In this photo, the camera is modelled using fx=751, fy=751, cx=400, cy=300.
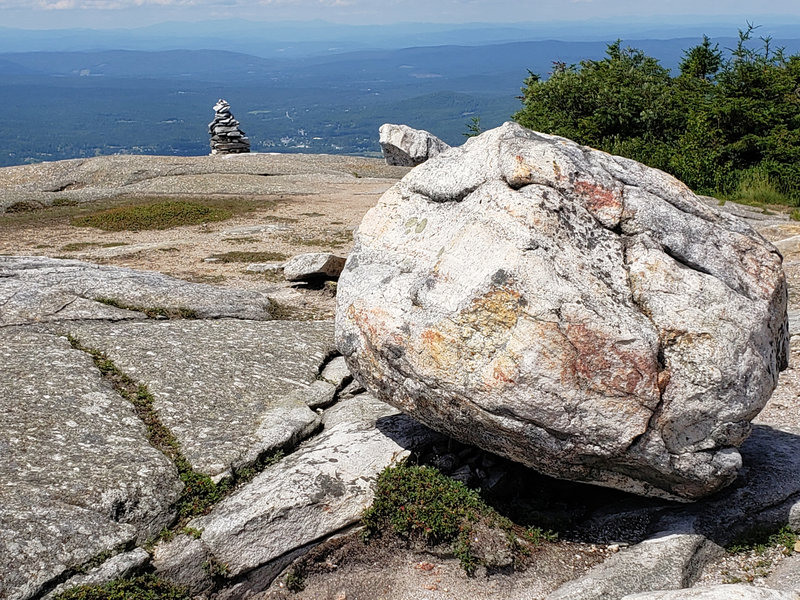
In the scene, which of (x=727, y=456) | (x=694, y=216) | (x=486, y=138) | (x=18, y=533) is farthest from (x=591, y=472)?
(x=18, y=533)

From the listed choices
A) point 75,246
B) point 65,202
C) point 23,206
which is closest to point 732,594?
point 75,246

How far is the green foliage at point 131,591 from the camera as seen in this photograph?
315 inches

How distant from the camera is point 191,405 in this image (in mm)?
11477

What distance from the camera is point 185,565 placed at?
343 inches

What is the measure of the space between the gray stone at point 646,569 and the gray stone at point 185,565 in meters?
4.01

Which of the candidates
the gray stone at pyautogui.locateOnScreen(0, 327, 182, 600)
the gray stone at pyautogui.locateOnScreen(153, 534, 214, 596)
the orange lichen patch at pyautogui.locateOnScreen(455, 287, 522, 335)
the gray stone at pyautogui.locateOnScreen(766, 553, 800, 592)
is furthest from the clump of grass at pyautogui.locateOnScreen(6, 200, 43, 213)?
the gray stone at pyautogui.locateOnScreen(766, 553, 800, 592)

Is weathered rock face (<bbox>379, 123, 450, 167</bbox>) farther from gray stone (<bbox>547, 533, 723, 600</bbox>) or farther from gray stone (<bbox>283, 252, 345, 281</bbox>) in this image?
gray stone (<bbox>547, 533, 723, 600</bbox>)

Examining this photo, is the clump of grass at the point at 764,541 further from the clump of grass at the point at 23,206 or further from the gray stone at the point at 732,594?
the clump of grass at the point at 23,206

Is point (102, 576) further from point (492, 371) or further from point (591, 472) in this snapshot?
point (591, 472)

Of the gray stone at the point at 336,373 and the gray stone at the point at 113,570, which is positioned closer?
the gray stone at the point at 113,570

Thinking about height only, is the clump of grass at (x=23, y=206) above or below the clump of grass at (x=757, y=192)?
below

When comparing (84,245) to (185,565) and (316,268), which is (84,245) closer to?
(316,268)

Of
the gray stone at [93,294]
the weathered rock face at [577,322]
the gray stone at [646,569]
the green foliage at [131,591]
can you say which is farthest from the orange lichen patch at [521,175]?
the gray stone at [93,294]

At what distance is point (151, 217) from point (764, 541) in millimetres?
30406
